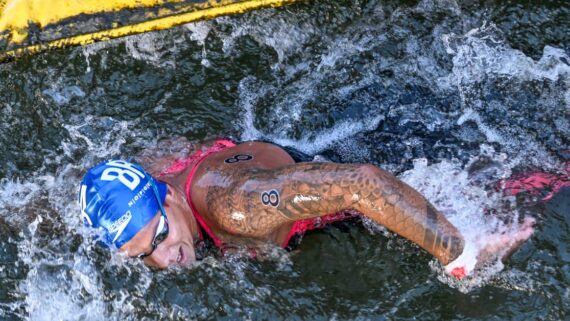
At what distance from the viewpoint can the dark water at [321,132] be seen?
4266mm

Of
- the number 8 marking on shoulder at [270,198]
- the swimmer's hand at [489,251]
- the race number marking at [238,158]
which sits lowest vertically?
the swimmer's hand at [489,251]

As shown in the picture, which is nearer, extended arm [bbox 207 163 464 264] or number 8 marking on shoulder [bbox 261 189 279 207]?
extended arm [bbox 207 163 464 264]

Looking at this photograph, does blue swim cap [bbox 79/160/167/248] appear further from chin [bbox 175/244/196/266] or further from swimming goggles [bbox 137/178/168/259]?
chin [bbox 175/244/196/266]

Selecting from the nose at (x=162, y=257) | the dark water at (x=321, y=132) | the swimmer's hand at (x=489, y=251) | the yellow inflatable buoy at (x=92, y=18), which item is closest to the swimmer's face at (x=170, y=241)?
the nose at (x=162, y=257)

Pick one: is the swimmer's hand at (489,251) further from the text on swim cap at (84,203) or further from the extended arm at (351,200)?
the text on swim cap at (84,203)

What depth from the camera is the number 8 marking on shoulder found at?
380 centimetres

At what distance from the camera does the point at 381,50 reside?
5.53 meters

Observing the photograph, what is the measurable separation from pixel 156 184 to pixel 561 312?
7.65ft

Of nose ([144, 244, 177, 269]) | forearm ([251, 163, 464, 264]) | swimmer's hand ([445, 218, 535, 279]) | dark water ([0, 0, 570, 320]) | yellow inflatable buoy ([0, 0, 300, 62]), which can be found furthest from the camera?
yellow inflatable buoy ([0, 0, 300, 62])

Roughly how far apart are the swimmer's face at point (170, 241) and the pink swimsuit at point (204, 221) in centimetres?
12

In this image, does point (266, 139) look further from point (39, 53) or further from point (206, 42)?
point (39, 53)

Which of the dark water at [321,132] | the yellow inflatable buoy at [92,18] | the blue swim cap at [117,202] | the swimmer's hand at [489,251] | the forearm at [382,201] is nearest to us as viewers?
the forearm at [382,201]

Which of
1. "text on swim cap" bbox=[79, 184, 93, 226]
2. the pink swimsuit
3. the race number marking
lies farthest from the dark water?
the race number marking

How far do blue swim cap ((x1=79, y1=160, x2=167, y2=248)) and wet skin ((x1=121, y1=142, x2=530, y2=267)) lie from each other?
75 millimetres
